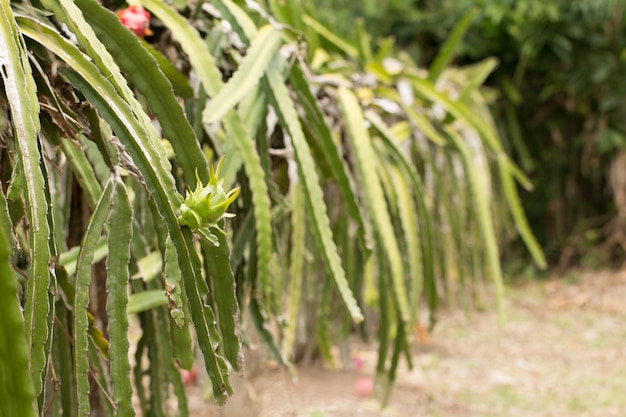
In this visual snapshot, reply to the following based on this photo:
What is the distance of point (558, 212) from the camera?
4.02 metres

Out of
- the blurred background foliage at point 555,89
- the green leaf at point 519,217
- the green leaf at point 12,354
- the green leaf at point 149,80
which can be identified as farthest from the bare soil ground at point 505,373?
the green leaf at point 12,354

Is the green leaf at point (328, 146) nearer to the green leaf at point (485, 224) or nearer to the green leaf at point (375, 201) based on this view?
the green leaf at point (375, 201)

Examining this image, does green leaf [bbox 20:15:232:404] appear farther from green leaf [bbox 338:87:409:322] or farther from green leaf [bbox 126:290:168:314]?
green leaf [bbox 338:87:409:322]

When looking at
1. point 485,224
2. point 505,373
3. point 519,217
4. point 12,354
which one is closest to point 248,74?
point 12,354

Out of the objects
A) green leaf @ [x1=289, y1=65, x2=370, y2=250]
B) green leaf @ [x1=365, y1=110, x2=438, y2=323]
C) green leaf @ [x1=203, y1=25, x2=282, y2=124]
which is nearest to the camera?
green leaf @ [x1=203, y1=25, x2=282, y2=124]

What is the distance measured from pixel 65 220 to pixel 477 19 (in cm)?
321

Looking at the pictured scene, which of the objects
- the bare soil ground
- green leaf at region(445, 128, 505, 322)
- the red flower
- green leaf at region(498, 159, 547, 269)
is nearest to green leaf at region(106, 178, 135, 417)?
the red flower

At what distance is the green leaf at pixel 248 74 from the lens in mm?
746

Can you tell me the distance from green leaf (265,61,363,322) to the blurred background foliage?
2789 mm

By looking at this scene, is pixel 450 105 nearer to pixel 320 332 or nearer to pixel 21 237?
pixel 320 332

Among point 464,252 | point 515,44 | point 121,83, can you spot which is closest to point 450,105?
point 464,252

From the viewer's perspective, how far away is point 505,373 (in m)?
2.33

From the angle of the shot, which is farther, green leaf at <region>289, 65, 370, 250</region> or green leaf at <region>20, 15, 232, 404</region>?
green leaf at <region>289, 65, 370, 250</region>

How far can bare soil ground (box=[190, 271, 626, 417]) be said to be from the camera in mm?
1573
